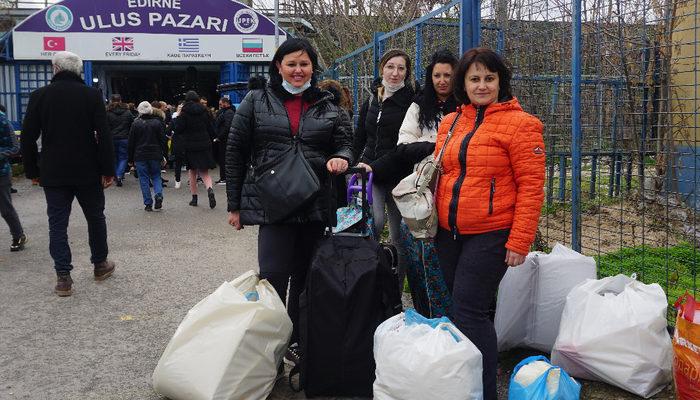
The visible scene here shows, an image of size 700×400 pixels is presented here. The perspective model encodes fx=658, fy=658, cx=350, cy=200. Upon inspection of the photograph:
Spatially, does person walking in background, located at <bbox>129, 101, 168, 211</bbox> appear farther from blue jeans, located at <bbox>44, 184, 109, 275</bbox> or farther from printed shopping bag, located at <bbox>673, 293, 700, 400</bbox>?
printed shopping bag, located at <bbox>673, 293, 700, 400</bbox>

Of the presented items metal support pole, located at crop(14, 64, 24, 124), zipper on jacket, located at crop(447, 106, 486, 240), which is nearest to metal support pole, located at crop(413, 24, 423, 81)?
zipper on jacket, located at crop(447, 106, 486, 240)

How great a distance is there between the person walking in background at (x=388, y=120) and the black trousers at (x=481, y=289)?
1364 mm

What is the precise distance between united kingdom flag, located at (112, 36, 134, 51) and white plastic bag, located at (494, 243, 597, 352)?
1616 centimetres

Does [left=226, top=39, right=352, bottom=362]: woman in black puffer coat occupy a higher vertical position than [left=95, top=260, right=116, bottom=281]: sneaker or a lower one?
higher

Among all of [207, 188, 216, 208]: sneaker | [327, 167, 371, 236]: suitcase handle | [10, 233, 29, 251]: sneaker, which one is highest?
[327, 167, 371, 236]: suitcase handle

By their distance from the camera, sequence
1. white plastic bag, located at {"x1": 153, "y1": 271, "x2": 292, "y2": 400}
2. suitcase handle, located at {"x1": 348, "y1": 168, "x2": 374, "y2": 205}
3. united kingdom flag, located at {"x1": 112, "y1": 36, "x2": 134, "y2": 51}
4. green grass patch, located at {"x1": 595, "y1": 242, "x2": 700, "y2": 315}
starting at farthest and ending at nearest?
united kingdom flag, located at {"x1": 112, "y1": 36, "x2": 134, "y2": 51}
green grass patch, located at {"x1": 595, "y1": 242, "x2": 700, "y2": 315}
suitcase handle, located at {"x1": 348, "y1": 168, "x2": 374, "y2": 205}
white plastic bag, located at {"x1": 153, "y1": 271, "x2": 292, "y2": 400}

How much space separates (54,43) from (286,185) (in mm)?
16241

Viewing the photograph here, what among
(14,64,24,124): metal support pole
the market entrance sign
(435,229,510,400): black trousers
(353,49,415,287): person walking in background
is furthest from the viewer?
(14,64,24,124): metal support pole

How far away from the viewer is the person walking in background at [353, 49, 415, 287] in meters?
4.46

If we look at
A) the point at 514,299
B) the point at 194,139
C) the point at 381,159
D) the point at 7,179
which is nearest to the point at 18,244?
the point at 7,179

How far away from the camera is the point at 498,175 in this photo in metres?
3.04

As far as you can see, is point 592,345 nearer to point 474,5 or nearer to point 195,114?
point 474,5

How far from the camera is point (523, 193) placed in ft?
9.78

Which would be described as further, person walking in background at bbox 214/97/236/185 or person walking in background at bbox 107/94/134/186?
person walking in background at bbox 107/94/134/186
